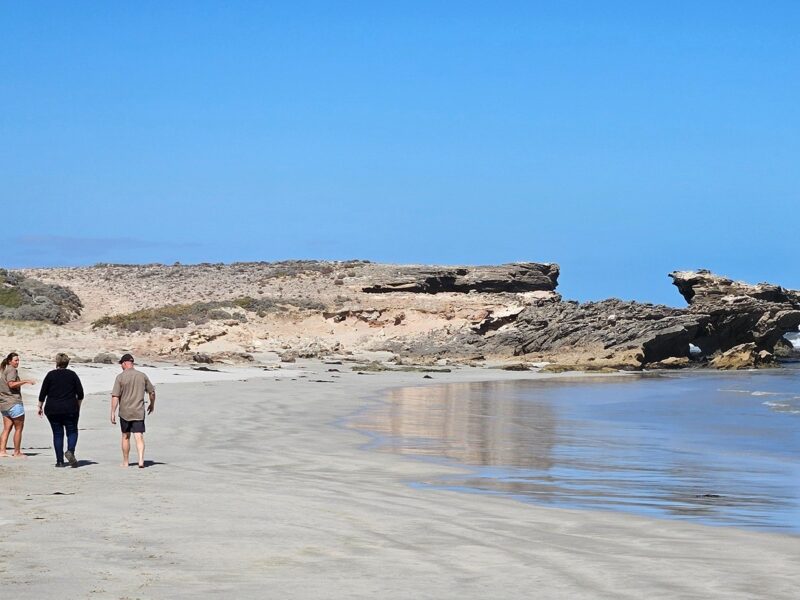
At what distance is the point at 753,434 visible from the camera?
20.0 m

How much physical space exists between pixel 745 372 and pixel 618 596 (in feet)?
154

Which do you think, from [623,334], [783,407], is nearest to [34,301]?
[623,334]

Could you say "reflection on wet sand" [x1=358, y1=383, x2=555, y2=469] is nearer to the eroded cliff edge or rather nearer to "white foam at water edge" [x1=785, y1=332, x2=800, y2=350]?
the eroded cliff edge

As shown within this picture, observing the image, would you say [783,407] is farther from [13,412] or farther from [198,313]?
[198,313]

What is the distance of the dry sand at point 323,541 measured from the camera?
6.28 metres

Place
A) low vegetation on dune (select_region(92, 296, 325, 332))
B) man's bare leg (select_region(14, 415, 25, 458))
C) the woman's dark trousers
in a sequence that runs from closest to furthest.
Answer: the woman's dark trousers
man's bare leg (select_region(14, 415, 25, 458))
low vegetation on dune (select_region(92, 296, 325, 332))

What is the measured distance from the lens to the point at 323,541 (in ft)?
25.1

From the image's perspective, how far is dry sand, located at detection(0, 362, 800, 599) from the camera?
20.6 feet

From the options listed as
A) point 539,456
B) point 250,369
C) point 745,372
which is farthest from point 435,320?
point 539,456

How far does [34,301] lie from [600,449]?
130ft

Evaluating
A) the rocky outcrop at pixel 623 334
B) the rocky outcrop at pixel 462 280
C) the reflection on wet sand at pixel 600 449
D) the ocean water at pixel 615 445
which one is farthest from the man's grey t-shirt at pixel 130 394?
the rocky outcrop at pixel 462 280

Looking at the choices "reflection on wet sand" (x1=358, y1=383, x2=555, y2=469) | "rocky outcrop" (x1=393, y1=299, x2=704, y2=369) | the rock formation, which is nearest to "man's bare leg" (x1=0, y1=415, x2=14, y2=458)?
"reflection on wet sand" (x1=358, y1=383, x2=555, y2=469)

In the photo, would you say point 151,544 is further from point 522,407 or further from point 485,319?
point 485,319

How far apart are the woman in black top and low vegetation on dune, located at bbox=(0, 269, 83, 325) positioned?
31.3m
